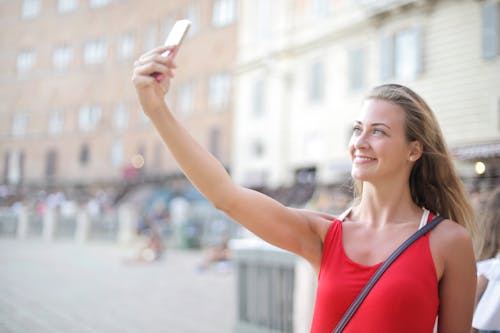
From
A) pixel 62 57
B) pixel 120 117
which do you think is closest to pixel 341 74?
pixel 120 117

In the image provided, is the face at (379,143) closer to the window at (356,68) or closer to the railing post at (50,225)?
the window at (356,68)

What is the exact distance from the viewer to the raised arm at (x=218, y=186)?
1.45 metres

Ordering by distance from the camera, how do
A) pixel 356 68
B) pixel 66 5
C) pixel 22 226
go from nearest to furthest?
pixel 356 68
pixel 22 226
pixel 66 5

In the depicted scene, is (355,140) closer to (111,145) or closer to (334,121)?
(334,121)

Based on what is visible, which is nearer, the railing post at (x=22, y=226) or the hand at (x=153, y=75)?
the hand at (x=153, y=75)

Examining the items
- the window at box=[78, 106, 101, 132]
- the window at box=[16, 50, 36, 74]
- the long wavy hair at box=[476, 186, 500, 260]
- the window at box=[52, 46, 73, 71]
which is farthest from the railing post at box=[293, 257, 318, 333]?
the window at box=[16, 50, 36, 74]

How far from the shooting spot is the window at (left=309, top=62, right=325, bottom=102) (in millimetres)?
21203

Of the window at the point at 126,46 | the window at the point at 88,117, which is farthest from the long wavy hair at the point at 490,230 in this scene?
the window at the point at 88,117

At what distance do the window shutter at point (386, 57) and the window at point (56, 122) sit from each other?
98.8ft

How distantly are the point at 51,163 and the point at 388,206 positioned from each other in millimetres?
42647

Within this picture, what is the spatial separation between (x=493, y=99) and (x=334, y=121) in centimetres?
693

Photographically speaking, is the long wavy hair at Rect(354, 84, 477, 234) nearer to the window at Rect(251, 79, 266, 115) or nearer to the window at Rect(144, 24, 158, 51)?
the window at Rect(251, 79, 266, 115)

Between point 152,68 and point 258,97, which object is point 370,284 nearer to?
point 152,68

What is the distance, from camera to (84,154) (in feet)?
129
